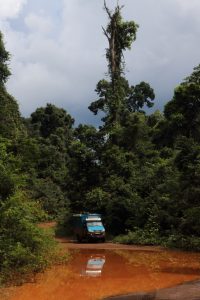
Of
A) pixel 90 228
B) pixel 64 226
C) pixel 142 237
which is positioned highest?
pixel 64 226

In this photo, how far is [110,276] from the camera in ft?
60.3

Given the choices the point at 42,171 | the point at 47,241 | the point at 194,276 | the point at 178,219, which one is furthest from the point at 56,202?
the point at 194,276

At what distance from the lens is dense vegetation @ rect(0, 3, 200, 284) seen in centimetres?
1945

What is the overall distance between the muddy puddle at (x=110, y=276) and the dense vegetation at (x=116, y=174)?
1.54 meters

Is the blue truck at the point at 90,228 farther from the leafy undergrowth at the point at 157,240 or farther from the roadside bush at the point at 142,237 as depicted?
the roadside bush at the point at 142,237

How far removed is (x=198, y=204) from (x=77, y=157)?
16.0m

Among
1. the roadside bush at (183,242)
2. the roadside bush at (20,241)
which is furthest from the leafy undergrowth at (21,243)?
the roadside bush at (183,242)

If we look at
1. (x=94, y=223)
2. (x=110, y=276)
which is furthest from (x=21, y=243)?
(x=94, y=223)

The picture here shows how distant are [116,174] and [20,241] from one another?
22005 mm

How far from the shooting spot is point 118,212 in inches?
1444

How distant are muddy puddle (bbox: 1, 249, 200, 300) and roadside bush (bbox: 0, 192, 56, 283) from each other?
69 centimetres

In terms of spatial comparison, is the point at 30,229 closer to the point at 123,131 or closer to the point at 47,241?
the point at 47,241

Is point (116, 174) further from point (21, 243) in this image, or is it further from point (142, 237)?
point (21, 243)

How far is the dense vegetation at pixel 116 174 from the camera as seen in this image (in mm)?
19453
